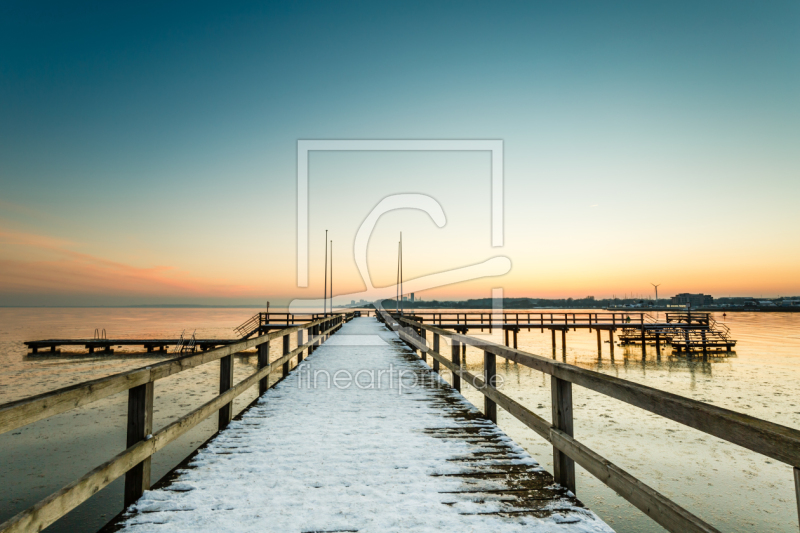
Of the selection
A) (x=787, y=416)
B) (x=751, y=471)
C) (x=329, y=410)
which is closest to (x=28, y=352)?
(x=329, y=410)

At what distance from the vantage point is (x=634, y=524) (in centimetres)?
695

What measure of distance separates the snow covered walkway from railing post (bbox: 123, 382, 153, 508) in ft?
0.40

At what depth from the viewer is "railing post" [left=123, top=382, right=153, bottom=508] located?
319 centimetres

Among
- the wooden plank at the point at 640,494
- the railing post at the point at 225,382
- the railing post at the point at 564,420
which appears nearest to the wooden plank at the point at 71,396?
the railing post at the point at 225,382

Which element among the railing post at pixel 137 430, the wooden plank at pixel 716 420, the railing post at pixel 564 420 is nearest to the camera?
the wooden plank at pixel 716 420

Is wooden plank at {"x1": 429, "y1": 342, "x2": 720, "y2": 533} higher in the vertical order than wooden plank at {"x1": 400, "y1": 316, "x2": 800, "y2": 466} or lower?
lower

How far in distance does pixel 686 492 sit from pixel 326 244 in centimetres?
3764

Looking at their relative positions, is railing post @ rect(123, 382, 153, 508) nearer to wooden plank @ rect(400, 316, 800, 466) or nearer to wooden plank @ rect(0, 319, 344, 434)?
wooden plank @ rect(0, 319, 344, 434)

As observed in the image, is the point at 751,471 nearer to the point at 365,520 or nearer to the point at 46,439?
the point at 365,520

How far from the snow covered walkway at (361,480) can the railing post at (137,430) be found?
0.40ft

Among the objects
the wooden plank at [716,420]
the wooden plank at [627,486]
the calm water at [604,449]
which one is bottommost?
the calm water at [604,449]

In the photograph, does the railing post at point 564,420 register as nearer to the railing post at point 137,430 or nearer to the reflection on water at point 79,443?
the railing post at point 137,430

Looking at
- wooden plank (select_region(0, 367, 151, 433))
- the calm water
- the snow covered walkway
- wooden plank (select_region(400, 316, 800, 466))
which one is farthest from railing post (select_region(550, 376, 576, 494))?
the calm water

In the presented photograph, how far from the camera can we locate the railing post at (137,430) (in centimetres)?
319
